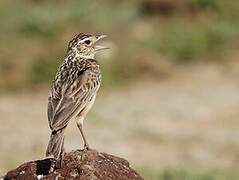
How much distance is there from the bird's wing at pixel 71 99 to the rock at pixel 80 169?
285 millimetres

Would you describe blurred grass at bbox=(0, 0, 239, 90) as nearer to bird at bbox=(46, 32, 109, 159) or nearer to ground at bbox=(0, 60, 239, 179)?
ground at bbox=(0, 60, 239, 179)

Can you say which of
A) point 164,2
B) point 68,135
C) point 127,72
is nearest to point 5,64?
point 127,72

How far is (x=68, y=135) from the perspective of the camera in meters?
15.5

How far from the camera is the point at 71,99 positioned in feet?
26.3

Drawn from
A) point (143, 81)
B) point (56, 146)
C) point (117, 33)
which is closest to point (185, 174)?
point (56, 146)

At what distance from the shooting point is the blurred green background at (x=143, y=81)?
15.0m

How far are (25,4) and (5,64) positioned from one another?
5.20 meters

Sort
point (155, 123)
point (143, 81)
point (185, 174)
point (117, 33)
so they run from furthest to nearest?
point (117, 33) → point (143, 81) → point (155, 123) → point (185, 174)

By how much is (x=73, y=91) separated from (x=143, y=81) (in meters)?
11.0

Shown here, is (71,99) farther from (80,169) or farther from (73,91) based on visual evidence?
(80,169)

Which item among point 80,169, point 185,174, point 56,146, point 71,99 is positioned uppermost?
point 71,99

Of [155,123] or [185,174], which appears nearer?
[185,174]

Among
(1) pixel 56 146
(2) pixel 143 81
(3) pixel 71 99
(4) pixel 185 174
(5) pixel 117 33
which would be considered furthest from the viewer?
(5) pixel 117 33

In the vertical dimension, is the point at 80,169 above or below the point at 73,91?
below
